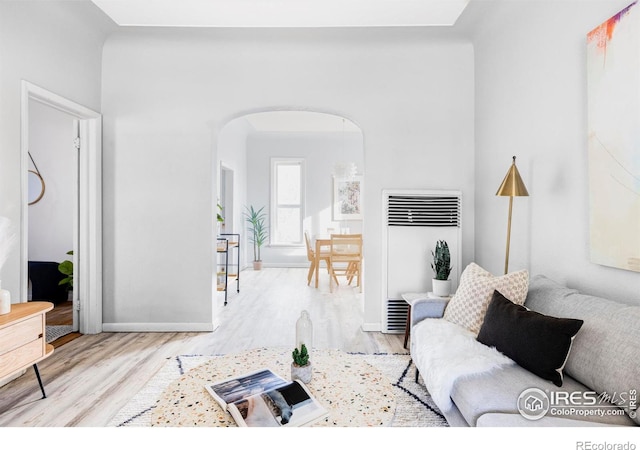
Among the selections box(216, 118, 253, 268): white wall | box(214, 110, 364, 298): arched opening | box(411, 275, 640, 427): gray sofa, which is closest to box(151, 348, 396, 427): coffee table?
box(411, 275, 640, 427): gray sofa

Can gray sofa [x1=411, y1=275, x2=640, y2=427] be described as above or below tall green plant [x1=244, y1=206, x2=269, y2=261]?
below

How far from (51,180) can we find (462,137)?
4.98 m

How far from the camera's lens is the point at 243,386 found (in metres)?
1.38

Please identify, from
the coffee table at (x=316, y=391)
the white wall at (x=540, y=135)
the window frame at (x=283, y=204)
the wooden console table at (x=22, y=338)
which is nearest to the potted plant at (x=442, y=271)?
the white wall at (x=540, y=135)

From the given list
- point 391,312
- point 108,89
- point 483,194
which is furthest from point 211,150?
point 483,194

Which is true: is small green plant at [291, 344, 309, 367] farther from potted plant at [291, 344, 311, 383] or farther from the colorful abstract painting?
the colorful abstract painting

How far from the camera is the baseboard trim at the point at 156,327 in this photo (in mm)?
3303

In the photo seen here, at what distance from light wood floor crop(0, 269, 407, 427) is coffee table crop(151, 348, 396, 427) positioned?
2.78 ft

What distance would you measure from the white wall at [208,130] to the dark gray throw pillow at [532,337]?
1616 mm

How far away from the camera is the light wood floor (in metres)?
1.98

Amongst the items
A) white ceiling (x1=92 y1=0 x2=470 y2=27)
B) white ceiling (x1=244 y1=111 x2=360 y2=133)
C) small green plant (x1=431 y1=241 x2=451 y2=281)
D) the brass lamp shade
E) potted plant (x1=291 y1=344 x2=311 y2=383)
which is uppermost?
white ceiling (x1=244 y1=111 x2=360 y2=133)

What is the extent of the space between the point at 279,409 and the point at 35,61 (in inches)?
115

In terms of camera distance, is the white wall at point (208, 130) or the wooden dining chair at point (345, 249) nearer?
the white wall at point (208, 130)

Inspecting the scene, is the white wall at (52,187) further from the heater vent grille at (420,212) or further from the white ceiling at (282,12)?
the heater vent grille at (420,212)
